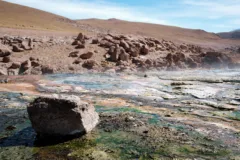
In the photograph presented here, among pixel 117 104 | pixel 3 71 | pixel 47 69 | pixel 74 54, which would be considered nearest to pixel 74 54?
pixel 74 54

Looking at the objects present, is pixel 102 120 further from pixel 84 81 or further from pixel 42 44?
pixel 42 44

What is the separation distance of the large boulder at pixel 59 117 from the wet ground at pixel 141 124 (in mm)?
307

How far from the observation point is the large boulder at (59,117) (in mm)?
7738

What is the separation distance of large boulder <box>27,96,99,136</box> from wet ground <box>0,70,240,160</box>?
31cm

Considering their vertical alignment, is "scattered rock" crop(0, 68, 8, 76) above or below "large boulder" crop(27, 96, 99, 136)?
below

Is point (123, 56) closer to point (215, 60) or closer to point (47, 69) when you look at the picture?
point (47, 69)

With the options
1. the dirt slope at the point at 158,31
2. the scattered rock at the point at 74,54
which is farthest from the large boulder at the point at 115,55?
the dirt slope at the point at 158,31

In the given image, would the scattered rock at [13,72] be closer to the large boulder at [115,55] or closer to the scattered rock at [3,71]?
the scattered rock at [3,71]

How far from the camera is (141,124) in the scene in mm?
8656

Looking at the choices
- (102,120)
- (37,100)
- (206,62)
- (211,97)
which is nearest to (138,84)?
(211,97)

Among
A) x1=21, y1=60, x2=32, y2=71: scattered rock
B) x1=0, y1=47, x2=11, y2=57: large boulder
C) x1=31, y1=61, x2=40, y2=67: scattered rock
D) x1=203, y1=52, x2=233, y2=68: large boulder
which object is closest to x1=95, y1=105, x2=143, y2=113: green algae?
Result: x1=21, y1=60, x2=32, y2=71: scattered rock

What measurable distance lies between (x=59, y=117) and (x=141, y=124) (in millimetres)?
2292

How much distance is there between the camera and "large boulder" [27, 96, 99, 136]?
7.74 meters

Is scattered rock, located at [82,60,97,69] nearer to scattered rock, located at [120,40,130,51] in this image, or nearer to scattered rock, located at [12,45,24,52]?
scattered rock, located at [120,40,130,51]
